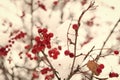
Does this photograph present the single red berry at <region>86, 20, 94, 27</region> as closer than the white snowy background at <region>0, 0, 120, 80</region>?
No

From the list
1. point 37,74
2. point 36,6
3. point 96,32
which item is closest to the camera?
point 37,74

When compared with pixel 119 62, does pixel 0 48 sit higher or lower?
higher

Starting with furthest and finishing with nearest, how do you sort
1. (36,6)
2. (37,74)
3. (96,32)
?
1. (36,6)
2. (96,32)
3. (37,74)

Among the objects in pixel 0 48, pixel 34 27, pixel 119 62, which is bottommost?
pixel 119 62

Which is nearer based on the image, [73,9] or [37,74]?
[37,74]

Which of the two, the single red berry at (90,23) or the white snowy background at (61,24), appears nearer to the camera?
the white snowy background at (61,24)

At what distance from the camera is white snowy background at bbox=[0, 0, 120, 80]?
14.6 feet

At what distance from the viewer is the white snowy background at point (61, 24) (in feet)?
14.6

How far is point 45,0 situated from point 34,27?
30.0 inches

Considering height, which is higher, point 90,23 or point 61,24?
point 61,24

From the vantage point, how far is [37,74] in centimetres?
427

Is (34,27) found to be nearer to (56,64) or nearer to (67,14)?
(67,14)

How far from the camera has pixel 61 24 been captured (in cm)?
508

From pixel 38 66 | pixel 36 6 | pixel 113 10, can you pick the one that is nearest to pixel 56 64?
pixel 38 66
